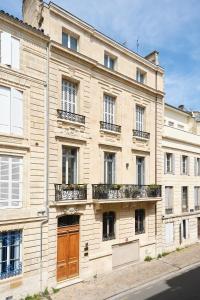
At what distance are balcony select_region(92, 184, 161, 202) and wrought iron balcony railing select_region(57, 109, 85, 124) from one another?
12.2 feet

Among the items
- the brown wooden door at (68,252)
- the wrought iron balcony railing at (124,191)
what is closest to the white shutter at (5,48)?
A: the wrought iron balcony railing at (124,191)

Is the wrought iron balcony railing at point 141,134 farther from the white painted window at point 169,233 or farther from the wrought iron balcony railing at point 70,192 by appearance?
the white painted window at point 169,233

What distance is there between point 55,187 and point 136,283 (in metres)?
6.69

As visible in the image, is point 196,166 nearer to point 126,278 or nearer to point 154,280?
point 154,280

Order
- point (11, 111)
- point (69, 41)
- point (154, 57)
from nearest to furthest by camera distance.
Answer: point (11, 111) → point (69, 41) → point (154, 57)

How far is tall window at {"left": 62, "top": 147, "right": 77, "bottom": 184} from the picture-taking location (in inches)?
649

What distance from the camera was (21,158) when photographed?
14258 millimetres

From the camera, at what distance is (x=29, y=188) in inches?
569

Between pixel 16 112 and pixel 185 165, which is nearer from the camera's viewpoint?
pixel 16 112

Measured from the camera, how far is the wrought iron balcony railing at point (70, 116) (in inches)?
634

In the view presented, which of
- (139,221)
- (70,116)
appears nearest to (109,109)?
(70,116)

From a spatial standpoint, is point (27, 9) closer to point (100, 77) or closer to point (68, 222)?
point (100, 77)

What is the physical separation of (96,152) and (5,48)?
24.2ft

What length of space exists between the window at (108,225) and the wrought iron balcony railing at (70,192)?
249cm
